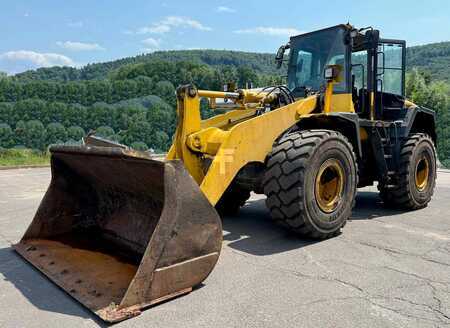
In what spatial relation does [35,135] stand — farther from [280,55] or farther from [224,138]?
[224,138]

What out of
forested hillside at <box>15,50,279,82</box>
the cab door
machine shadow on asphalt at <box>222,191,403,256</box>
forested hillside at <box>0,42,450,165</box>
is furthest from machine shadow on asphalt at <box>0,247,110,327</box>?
forested hillside at <box>15,50,279,82</box>

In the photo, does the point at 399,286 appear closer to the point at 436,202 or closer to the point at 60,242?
the point at 60,242

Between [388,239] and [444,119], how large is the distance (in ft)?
120

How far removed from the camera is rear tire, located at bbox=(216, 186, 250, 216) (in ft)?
20.0

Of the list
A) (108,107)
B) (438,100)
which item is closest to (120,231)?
(108,107)

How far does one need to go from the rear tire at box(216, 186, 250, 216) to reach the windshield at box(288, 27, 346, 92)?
1.76 meters

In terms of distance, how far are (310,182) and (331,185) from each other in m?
0.62

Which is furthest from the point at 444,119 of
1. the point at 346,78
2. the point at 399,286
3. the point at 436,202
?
the point at 399,286

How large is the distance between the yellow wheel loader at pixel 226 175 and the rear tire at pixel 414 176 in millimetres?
19

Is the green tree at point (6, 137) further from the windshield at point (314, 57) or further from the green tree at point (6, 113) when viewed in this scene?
the windshield at point (314, 57)

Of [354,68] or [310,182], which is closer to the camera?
[310,182]

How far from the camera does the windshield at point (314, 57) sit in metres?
5.80

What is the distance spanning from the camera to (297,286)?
11.5 ft

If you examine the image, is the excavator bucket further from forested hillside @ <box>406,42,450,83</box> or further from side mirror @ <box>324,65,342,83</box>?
forested hillside @ <box>406,42,450,83</box>
